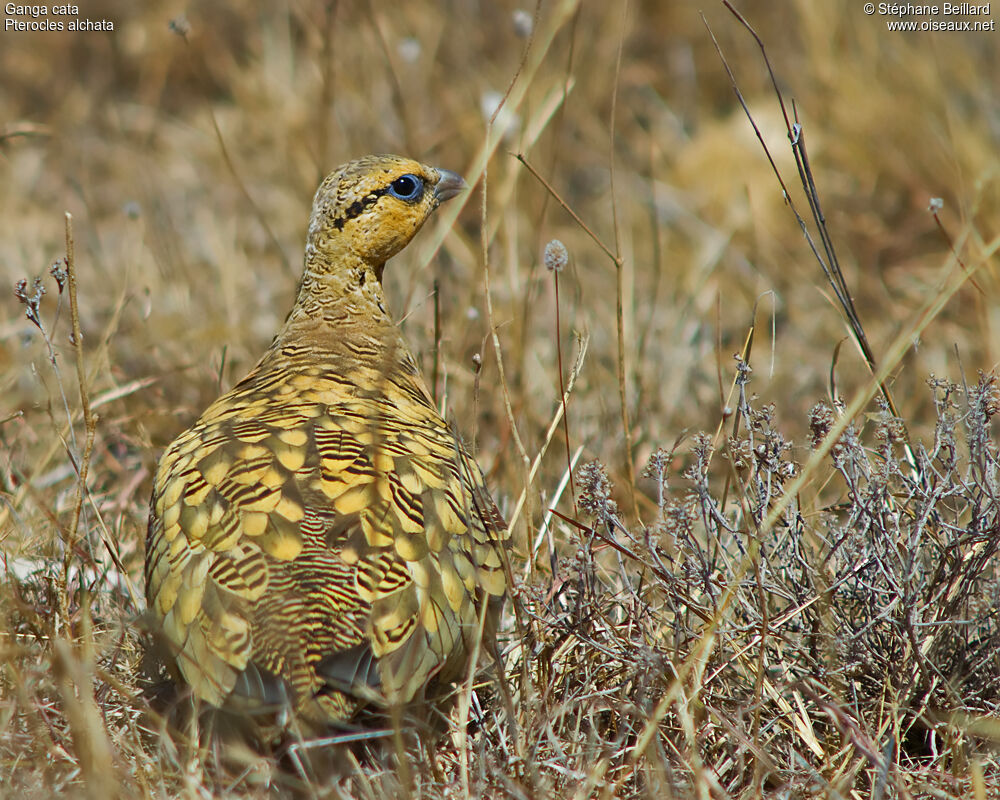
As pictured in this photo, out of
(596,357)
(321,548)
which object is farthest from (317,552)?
(596,357)

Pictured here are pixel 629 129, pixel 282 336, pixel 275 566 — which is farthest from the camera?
pixel 629 129

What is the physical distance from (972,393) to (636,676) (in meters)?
1.07

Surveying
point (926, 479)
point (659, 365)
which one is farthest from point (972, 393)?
point (659, 365)

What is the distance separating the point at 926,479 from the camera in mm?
2973

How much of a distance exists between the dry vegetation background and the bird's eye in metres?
0.33

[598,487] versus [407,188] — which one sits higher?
[407,188]

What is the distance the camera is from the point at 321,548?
251cm

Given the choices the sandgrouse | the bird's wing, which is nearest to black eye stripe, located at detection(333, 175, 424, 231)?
the sandgrouse

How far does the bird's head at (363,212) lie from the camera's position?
12.1 feet

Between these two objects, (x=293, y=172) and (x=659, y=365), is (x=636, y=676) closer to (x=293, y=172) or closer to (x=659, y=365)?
(x=659, y=365)

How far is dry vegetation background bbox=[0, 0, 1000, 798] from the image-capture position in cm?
270

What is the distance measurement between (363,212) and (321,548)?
1519 millimetres

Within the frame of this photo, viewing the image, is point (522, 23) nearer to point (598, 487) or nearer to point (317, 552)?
point (598, 487)

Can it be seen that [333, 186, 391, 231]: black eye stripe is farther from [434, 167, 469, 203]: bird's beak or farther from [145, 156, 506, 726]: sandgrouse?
[145, 156, 506, 726]: sandgrouse
